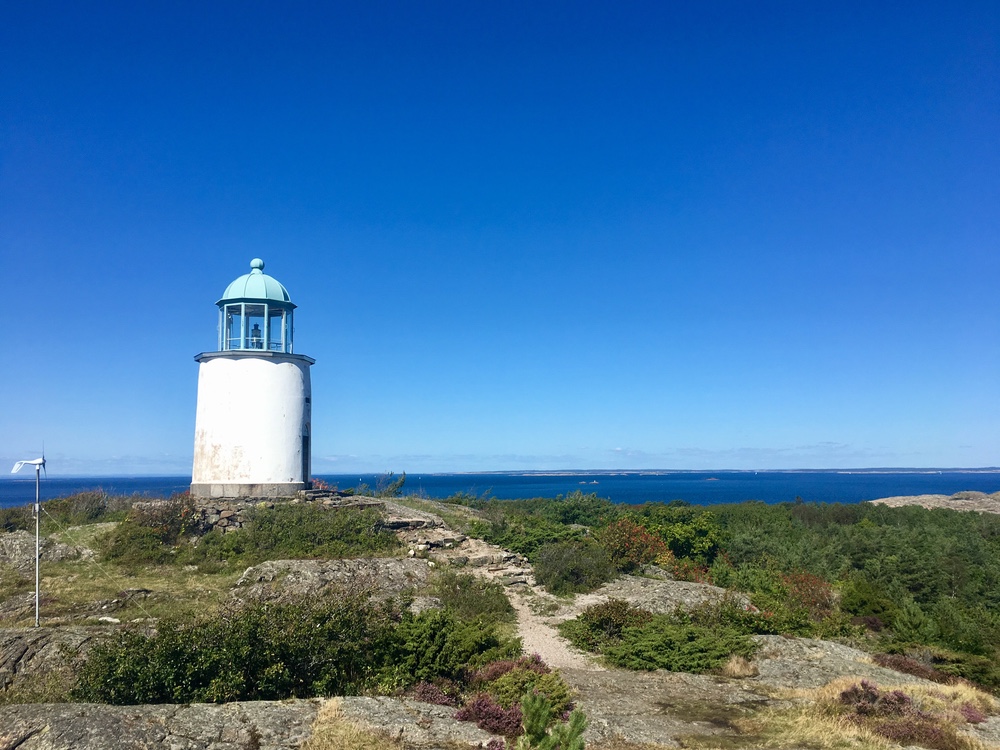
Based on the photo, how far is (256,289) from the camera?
23219 millimetres

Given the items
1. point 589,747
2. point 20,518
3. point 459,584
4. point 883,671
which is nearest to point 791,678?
point 883,671

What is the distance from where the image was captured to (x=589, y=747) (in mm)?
9242

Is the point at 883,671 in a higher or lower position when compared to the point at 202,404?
lower

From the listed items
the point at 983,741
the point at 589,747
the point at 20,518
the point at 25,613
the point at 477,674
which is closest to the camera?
the point at 589,747

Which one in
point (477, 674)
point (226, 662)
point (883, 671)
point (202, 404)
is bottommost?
point (883, 671)

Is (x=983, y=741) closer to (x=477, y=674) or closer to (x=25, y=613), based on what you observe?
(x=477, y=674)

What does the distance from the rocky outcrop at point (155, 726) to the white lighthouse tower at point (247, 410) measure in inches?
588

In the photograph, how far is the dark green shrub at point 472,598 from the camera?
643 inches

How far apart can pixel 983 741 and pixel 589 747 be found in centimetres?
646

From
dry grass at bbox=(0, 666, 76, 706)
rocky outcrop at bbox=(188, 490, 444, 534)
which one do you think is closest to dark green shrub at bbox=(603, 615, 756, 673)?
rocky outcrop at bbox=(188, 490, 444, 534)

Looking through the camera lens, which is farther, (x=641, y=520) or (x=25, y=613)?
(x=641, y=520)

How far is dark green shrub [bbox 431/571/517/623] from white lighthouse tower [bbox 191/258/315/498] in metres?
8.15

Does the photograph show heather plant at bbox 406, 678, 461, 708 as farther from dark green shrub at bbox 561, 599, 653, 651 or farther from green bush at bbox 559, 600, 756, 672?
dark green shrub at bbox 561, 599, 653, 651

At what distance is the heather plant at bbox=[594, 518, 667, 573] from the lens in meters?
23.0
